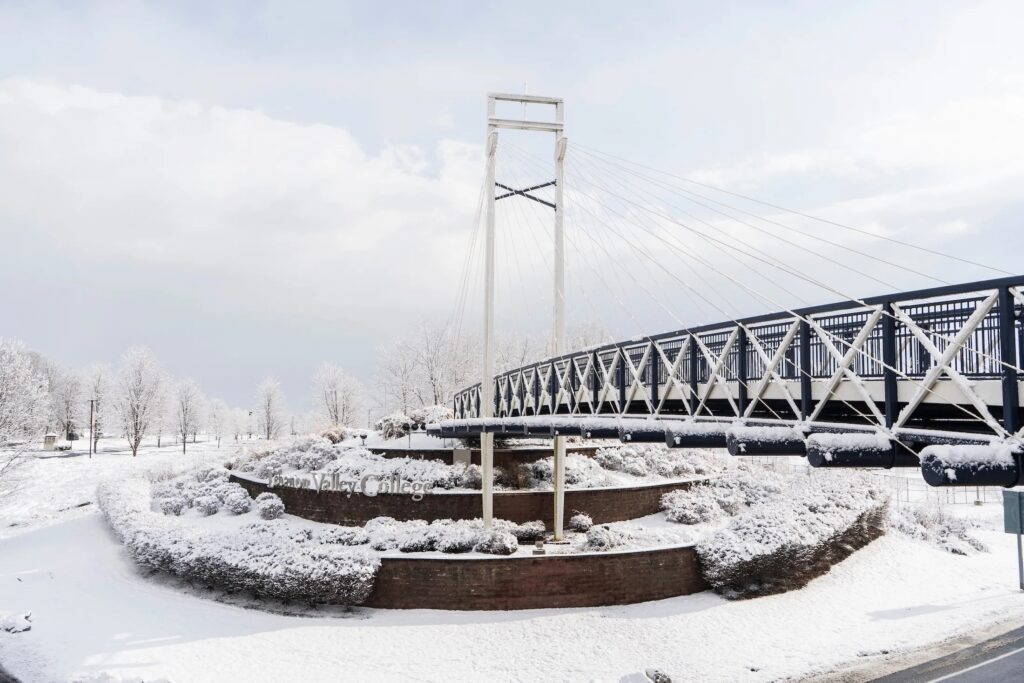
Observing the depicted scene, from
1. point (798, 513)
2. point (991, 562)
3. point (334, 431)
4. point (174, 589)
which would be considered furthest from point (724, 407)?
point (334, 431)

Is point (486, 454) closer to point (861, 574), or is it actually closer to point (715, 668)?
point (715, 668)

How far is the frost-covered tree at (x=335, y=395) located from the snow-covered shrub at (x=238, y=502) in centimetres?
3039

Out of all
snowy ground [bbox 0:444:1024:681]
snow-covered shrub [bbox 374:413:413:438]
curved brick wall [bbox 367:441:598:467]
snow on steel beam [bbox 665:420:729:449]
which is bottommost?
snowy ground [bbox 0:444:1024:681]

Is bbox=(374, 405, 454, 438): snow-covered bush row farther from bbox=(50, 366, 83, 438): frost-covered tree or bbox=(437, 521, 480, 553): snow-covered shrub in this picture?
Result: bbox=(50, 366, 83, 438): frost-covered tree

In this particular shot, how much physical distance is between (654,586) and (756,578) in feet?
9.70

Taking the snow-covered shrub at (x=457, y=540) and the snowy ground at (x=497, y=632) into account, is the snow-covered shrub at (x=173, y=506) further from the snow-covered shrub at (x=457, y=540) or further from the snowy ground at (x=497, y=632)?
the snow-covered shrub at (x=457, y=540)

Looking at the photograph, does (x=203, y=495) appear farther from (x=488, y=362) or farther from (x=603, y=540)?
(x=603, y=540)

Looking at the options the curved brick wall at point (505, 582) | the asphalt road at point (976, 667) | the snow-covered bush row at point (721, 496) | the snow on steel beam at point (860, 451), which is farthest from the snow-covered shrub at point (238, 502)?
the snow on steel beam at point (860, 451)

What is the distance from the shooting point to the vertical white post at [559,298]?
18688 mm

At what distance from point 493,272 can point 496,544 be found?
7933 millimetres

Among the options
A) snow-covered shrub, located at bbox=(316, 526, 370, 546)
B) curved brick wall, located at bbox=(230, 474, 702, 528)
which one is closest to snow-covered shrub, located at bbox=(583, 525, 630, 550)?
curved brick wall, located at bbox=(230, 474, 702, 528)

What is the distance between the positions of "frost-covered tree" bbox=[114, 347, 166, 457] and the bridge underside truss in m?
43.7

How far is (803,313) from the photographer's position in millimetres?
8555

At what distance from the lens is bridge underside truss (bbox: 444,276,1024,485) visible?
251 inches
